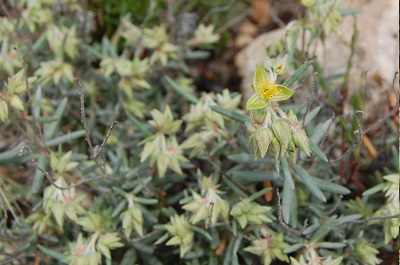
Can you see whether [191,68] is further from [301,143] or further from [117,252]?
[301,143]

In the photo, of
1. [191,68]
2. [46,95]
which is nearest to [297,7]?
[191,68]

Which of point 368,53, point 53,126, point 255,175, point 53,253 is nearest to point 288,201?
point 255,175

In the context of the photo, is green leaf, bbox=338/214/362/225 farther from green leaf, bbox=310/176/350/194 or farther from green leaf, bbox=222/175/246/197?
green leaf, bbox=222/175/246/197

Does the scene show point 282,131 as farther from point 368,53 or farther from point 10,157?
point 368,53

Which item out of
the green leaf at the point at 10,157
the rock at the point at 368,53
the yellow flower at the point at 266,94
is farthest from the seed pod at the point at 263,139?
the rock at the point at 368,53

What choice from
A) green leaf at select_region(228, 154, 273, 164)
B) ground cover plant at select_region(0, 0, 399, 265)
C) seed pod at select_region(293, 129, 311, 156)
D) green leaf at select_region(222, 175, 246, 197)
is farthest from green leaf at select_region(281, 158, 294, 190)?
seed pod at select_region(293, 129, 311, 156)

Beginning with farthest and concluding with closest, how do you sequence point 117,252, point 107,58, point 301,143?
point 107,58, point 117,252, point 301,143

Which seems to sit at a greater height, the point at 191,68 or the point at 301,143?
the point at 301,143

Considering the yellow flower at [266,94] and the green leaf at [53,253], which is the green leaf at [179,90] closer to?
the yellow flower at [266,94]
